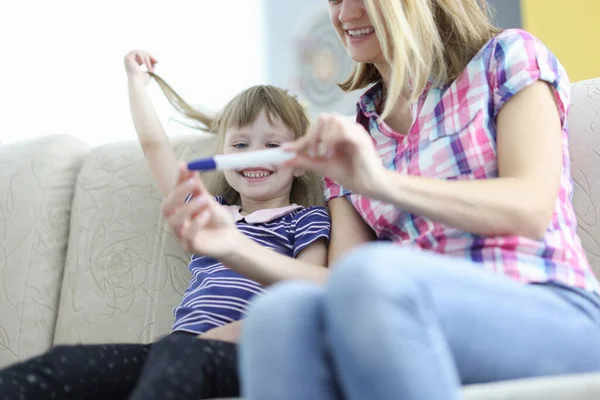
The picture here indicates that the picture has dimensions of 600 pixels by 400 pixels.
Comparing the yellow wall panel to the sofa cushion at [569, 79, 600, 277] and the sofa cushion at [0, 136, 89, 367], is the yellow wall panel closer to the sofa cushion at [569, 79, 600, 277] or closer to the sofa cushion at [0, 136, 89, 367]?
the sofa cushion at [569, 79, 600, 277]

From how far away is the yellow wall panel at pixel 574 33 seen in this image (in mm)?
2146

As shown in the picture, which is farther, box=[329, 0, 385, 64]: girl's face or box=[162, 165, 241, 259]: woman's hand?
box=[329, 0, 385, 64]: girl's face

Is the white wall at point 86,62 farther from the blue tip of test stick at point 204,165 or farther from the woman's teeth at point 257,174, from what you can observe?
the blue tip of test stick at point 204,165

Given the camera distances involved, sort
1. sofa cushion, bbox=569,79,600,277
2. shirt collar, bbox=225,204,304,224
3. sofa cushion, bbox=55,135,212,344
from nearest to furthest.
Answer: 1. sofa cushion, bbox=569,79,600,277
2. shirt collar, bbox=225,204,304,224
3. sofa cushion, bbox=55,135,212,344

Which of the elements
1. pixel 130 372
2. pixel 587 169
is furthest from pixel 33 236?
pixel 587 169

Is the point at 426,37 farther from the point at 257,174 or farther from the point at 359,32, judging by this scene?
the point at 257,174

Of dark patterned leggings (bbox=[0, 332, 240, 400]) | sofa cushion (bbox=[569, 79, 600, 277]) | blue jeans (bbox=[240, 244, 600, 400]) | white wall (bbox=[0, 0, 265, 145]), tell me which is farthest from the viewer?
white wall (bbox=[0, 0, 265, 145])

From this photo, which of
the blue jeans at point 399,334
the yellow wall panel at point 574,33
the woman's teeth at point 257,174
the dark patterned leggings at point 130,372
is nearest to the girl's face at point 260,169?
the woman's teeth at point 257,174

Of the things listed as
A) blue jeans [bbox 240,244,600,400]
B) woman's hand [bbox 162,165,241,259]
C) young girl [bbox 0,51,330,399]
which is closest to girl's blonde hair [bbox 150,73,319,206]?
young girl [bbox 0,51,330,399]

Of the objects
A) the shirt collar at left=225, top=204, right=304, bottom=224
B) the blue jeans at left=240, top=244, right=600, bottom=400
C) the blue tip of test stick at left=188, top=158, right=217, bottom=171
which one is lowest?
the shirt collar at left=225, top=204, right=304, bottom=224

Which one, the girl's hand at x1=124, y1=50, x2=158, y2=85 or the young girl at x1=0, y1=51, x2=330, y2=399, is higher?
the girl's hand at x1=124, y1=50, x2=158, y2=85

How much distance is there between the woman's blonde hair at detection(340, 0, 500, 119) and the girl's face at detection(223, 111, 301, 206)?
0.30 metres

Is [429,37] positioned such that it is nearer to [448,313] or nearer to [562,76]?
[562,76]

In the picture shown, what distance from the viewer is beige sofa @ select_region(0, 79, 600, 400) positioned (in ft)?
4.80
